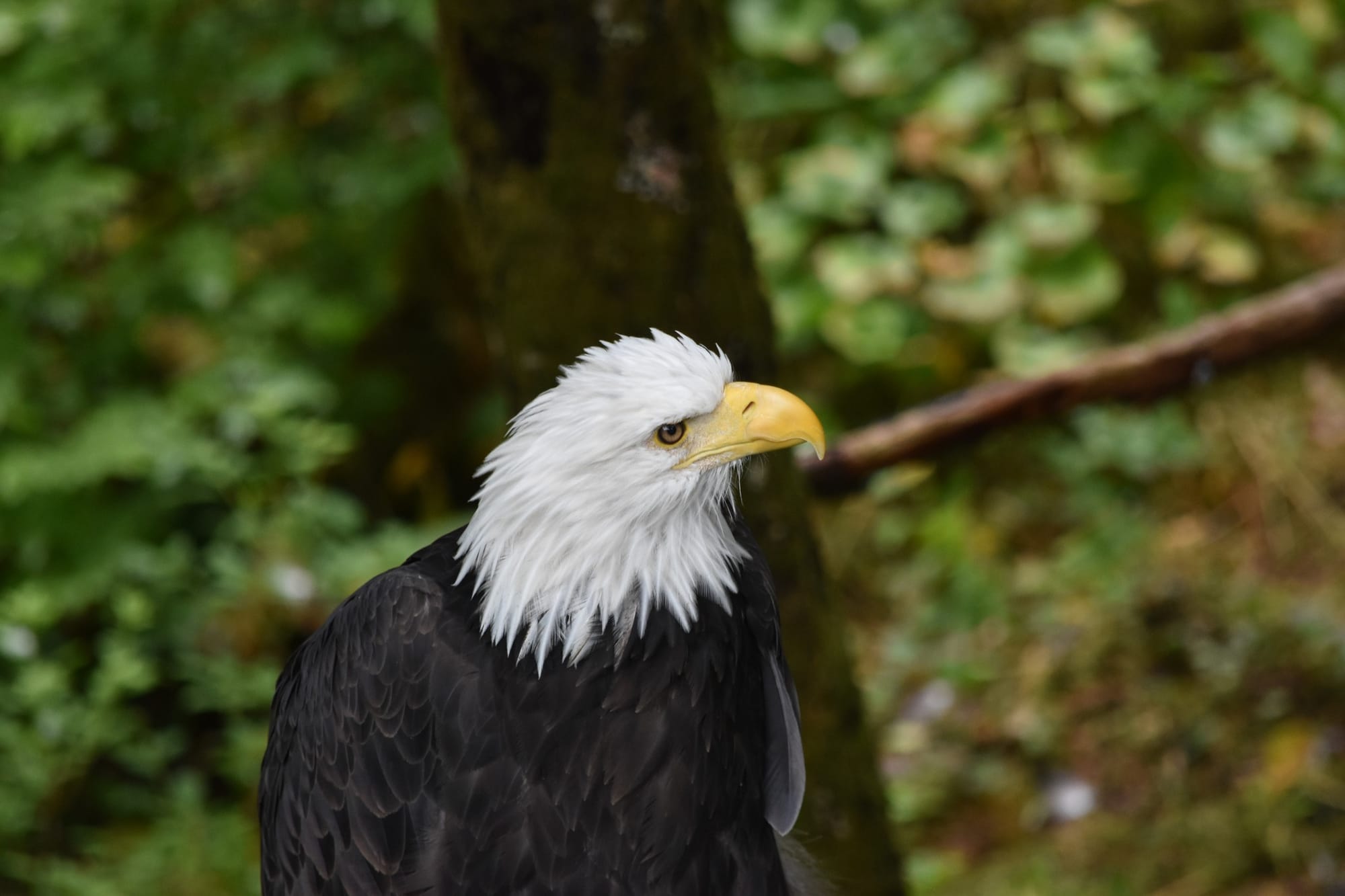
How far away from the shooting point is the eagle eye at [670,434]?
240 cm

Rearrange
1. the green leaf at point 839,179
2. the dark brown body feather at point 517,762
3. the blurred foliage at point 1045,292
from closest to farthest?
1. the dark brown body feather at point 517,762
2. the blurred foliage at point 1045,292
3. the green leaf at point 839,179

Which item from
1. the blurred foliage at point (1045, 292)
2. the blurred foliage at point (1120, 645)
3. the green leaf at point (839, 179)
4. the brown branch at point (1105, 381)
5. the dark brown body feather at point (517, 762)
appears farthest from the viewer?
the green leaf at point (839, 179)

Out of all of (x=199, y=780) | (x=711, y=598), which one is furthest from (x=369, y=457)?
(x=711, y=598)

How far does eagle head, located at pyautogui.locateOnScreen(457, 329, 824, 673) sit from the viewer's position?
7.75ft

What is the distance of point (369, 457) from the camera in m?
6.02

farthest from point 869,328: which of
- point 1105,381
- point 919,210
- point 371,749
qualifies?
point 371,749

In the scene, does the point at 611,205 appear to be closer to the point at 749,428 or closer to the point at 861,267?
the point at 749,428

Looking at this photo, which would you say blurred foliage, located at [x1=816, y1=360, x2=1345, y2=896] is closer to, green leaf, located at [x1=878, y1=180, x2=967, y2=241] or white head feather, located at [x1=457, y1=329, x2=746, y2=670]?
green leaf, located at [x1=878, y1=180, x2=967, y2=241]

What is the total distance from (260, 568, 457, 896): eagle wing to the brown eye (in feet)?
1.74

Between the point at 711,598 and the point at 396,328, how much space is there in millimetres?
3796

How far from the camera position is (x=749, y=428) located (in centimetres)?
243

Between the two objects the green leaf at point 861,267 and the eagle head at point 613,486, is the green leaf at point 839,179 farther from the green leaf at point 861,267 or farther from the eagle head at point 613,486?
the eagle head at point 613,486

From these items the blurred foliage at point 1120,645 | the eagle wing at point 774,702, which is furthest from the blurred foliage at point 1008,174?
the eagle wing at point 774,702

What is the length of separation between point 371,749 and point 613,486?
67cm
